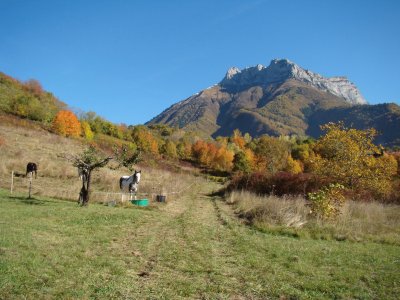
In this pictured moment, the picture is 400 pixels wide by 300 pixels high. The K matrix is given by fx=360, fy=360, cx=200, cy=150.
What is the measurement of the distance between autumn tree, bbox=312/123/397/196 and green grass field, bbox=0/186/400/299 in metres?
10.6

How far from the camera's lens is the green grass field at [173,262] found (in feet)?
24.4

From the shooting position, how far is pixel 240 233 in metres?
15.1

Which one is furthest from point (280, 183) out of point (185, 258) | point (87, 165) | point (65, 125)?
point (65, 125)

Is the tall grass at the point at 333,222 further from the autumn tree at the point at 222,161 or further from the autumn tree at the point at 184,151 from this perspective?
the autumn tree at the point at 184,151

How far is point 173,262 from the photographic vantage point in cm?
987

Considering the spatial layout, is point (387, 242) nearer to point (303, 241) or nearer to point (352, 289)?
point (303, 241)

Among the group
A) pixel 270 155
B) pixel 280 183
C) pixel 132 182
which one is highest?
pixel 270 155

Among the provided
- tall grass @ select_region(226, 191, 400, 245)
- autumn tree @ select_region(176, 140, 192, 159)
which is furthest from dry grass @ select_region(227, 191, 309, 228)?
autumn tree @ select_region(176, 140, 192, 159)

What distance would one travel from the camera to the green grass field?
24.4ft

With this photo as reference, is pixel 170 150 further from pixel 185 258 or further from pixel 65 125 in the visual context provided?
pixel 185 258

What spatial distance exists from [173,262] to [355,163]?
1824 cm

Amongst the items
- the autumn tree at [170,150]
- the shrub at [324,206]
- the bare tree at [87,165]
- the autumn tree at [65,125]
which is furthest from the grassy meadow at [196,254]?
the autumn tree at [170,150]

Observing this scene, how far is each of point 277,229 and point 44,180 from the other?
72.0 ft

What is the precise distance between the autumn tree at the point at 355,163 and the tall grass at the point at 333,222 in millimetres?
3218
